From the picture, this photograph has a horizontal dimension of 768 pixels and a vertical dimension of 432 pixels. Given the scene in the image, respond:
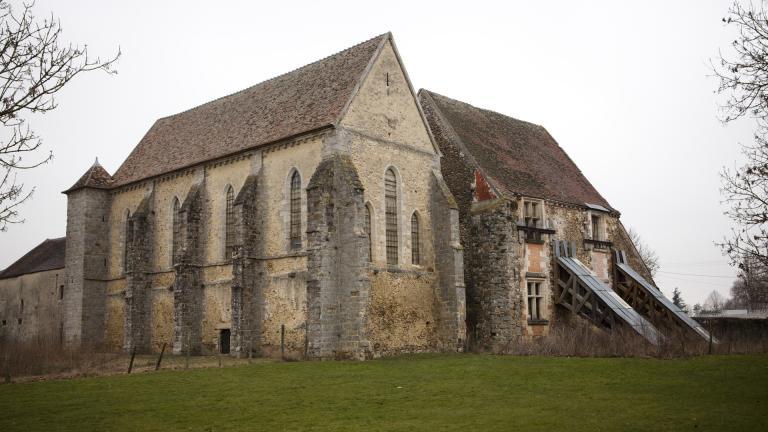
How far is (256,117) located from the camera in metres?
34.0

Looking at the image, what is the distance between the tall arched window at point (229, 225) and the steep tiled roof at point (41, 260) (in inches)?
733

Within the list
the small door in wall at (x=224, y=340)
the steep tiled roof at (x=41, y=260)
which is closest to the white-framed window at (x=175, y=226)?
the small door in wall at (x=224, y=340)

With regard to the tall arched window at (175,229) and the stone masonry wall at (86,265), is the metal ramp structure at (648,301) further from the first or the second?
the stone masonry wall at (86,265)

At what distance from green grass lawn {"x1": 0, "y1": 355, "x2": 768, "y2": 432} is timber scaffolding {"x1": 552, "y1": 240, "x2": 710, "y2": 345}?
8.19 m

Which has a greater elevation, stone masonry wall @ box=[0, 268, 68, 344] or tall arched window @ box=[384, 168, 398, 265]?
tall arched window @ box=[384, 168, 398, 265]

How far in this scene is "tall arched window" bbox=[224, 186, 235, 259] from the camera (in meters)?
32.5

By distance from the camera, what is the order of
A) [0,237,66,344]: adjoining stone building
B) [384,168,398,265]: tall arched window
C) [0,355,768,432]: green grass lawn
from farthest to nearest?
1. [0,237,66,344]: adjoining stone building
2. [384,168,398,265]: tall arched window
3. [0,355,768,432]: green grass lawn

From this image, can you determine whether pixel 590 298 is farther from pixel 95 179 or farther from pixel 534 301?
pixel 95 179

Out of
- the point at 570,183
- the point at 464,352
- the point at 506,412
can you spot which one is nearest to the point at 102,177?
the point at 464,352

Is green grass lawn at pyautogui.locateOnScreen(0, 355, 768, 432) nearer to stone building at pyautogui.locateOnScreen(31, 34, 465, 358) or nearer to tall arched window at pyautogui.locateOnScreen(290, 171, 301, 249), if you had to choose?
stone building at pyautogui.locateOnScreen(31, 34, 465, 358)

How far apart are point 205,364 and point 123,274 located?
13.9 metres

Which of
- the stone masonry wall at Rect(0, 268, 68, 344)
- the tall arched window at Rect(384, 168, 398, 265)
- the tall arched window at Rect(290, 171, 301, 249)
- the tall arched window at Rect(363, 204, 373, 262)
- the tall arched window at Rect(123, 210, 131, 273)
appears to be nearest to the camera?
the tall arched window at Rect(363, 204, 373, 262)

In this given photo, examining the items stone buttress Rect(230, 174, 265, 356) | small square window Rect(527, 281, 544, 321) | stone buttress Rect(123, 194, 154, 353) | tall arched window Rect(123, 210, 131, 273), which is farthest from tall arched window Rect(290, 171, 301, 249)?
tall arched window Rect(123, 210, 131, 273)

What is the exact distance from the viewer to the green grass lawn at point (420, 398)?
13477 millimetres
